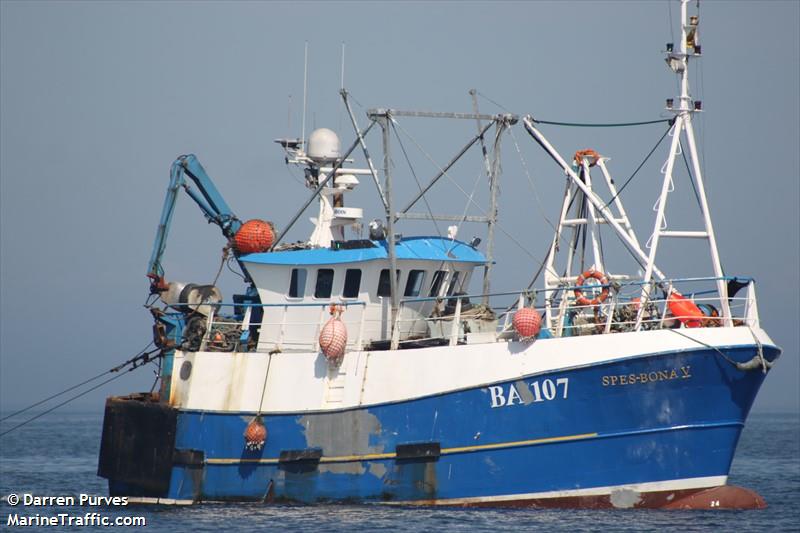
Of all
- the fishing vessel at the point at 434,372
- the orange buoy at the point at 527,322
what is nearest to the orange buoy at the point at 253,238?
the fishing vessel at the point at 434,372

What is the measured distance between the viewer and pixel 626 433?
18359mm

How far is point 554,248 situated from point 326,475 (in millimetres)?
5851

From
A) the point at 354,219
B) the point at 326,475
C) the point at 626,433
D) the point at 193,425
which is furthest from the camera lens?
the point at 354,219

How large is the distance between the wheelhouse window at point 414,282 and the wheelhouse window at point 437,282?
299 millimetres

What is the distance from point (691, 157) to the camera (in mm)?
19641

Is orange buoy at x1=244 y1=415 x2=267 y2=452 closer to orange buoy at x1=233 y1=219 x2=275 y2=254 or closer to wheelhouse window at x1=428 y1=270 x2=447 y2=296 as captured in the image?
orange buoy at x1=233 y1=219 x2=275 y2=254

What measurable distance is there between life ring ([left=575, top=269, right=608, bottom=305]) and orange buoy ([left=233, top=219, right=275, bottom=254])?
6.08 m

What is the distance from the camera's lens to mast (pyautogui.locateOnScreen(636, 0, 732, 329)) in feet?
62.5

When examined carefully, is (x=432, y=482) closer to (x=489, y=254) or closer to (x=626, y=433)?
(x=626, y=433)

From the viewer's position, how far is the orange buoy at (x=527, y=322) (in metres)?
18.8

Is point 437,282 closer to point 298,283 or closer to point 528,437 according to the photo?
point 298,283

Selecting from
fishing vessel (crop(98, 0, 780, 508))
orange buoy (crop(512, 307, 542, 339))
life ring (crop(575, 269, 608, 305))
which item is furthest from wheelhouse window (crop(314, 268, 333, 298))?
life ring (crop(575, 269, 608, 305))

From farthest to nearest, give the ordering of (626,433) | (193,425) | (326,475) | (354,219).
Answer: (354,219) → (193,425) → (326,475) → (626,433)

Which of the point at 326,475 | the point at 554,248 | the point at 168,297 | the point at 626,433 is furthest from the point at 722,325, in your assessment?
the point at 168,297
